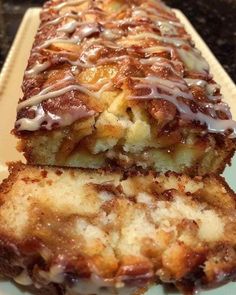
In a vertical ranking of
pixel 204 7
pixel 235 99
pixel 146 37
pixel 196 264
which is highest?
pixel 146 37

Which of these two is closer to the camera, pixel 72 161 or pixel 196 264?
pixel 196 264

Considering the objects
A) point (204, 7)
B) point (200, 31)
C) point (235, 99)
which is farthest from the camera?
point (204, 7)

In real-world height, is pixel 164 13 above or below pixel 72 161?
above

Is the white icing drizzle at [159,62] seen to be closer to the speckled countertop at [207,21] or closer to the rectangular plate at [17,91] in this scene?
the rectangular plate at [17,91]

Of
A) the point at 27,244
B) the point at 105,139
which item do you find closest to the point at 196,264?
the point at 27,244

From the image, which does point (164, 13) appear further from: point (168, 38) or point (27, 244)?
point (27, 244)

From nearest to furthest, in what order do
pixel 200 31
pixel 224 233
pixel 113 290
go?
pixel 113 290 < pixel 224 233 < pixel 200 31

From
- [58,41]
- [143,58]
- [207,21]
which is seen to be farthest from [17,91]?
[207,21]
